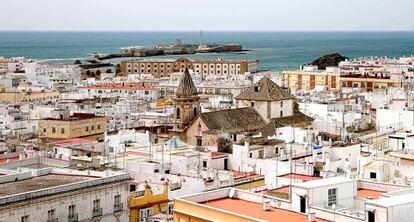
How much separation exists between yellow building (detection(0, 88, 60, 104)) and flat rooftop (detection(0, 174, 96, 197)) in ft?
151

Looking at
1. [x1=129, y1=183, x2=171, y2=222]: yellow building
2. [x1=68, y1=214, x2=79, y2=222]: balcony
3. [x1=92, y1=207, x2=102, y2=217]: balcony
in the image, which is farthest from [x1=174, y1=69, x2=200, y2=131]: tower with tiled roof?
[x1=68, y1=214, x2=79, y2=222]: balcony

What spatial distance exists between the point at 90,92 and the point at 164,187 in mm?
A: 52221

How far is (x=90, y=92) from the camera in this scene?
7844cm

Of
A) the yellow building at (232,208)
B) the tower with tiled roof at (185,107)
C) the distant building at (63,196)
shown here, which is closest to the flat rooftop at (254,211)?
the yellow building at (232,208)

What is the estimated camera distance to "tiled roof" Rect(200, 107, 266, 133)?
4034cm

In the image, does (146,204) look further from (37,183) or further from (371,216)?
(371,216)

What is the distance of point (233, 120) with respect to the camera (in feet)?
135

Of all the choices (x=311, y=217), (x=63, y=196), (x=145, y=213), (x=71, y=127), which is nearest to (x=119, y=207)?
(x=145, y=213)

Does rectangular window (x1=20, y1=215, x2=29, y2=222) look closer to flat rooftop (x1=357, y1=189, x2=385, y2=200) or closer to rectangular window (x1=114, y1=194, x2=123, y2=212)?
rectangular window (x1=114, y1=194, x2=123, y2=212)

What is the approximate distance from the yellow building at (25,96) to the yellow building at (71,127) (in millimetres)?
26234

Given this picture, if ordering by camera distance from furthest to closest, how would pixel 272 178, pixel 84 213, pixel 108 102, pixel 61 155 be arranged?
pixel 108 102, pixel 61 155, pixel 272 178, pixel 84 213

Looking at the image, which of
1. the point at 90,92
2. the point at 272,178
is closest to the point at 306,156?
the point at 272,178

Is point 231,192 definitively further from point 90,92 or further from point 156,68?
point 156,68

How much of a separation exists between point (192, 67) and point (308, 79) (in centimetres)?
3788
